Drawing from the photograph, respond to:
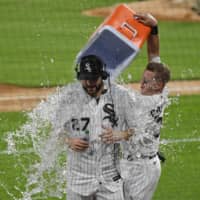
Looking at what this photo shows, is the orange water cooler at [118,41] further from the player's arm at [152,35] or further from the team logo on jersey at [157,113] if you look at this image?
the team logo on jersey at [157,113]

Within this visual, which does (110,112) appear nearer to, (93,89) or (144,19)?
(93,89)

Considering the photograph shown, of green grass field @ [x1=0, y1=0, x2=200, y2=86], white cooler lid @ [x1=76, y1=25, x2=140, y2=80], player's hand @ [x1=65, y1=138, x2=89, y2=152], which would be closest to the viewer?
player's hand @ [x1=65, y1=138, x2=89, y2=152]

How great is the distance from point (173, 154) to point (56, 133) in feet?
15.1

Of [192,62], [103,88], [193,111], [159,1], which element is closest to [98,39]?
[103,88]

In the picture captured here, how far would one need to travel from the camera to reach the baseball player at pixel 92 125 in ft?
19.8

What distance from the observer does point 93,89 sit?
602 centimetres

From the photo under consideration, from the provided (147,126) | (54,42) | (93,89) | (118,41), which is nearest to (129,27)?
(118,41)

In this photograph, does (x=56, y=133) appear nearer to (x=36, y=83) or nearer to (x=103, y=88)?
(x=103, y=88)

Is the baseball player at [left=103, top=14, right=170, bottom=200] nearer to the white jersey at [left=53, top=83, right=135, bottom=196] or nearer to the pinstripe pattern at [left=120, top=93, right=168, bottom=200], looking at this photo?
the pinstripe pattern at [left=120, top=93, right=168, bottom=200]

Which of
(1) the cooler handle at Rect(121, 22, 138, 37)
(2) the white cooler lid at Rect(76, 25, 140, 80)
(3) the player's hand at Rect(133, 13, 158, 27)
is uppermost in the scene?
(3) the player's hand at Rect(133, 13, 158, 27)

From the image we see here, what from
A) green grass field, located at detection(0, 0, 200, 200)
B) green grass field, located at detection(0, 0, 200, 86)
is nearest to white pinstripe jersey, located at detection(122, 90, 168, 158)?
green grass field, located at detection(0, 0, 200, 200)

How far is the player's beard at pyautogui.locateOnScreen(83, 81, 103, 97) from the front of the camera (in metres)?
6.02

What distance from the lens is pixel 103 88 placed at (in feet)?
20.1

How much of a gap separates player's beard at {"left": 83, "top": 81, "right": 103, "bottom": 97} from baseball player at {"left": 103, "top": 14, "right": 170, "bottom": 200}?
2.25ft
